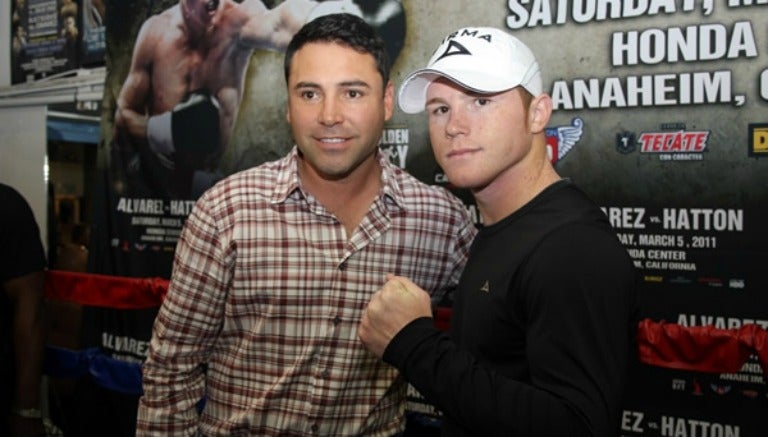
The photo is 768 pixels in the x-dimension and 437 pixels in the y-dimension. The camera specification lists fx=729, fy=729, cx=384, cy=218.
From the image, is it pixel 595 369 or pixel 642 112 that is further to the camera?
pixel 642 112

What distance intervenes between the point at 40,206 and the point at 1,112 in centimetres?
69

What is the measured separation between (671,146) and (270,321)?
153cm

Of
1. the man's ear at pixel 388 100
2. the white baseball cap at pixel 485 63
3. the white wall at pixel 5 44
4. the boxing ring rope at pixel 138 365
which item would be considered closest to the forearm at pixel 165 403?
the man's ear at pixel 388 100

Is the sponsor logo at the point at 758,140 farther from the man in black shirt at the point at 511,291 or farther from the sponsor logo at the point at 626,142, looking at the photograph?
the man in black shirt at the point at 511,291

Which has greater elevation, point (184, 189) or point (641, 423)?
point (184, 189)

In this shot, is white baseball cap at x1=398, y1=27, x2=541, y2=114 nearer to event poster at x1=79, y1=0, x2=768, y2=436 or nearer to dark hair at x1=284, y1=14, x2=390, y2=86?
dark hair at x1=284, y1=14, x2=390, y2=86

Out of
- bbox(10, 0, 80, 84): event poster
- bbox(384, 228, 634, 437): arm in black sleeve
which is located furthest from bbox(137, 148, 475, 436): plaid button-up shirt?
bbox(10, 0, 80, 84): event poster

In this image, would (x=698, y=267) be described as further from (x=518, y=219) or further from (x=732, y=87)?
(x=518, y=219)

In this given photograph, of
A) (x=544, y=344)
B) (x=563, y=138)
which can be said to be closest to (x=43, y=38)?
(x=563, y=138)

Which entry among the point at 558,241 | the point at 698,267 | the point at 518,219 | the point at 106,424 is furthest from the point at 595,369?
the point at 106,424

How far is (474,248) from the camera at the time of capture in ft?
4.48

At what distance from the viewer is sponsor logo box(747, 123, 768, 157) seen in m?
2.29

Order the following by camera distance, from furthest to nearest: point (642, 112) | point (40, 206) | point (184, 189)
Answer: point (40, 206), point (184, 189), point (642, 112)

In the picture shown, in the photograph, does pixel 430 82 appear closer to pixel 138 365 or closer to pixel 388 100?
pixel 388 100
